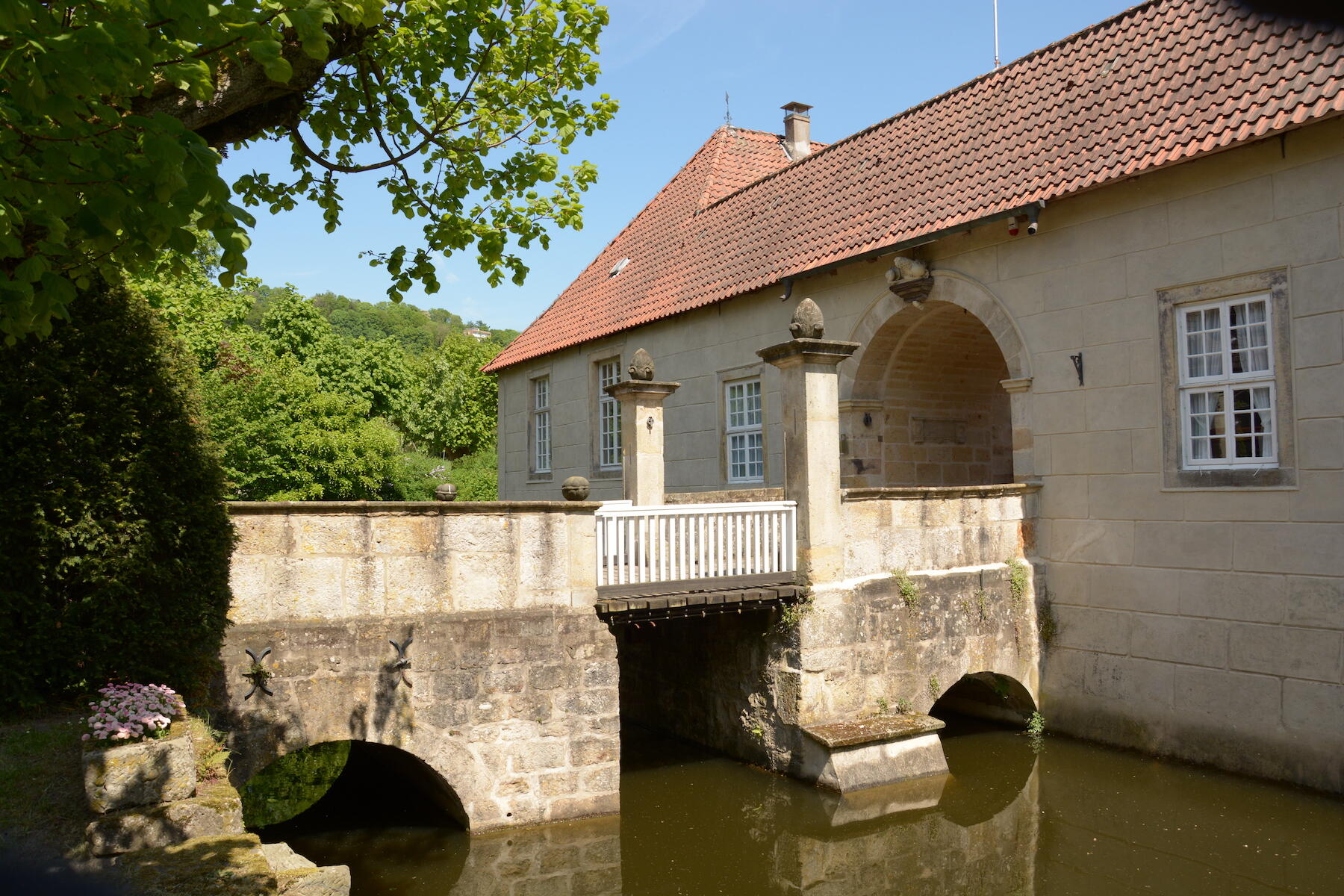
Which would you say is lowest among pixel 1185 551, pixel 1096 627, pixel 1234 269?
pixel 1096 627

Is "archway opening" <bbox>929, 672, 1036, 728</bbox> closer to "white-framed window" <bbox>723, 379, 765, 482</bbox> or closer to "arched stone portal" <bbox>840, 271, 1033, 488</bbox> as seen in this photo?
"arched stone portal" <bbox>840, 271, 1033, 488</bbox>

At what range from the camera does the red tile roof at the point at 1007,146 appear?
951 centimetres

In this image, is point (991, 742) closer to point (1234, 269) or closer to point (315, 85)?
point (1234, 269)

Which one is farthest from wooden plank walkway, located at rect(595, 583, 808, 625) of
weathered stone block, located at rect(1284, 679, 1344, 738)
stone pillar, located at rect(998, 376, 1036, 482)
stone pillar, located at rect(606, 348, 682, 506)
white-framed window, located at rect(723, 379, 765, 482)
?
white-framed window, located at rect(723, 379, 765, 482)

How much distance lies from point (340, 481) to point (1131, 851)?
19848 mm

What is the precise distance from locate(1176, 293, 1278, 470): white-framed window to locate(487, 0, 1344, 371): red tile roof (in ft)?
5.14

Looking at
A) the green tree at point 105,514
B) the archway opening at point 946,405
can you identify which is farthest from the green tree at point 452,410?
the green tree at point 105,514

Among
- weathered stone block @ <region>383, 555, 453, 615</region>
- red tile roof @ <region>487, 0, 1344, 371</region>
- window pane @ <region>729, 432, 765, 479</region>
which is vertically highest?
red tile roof @ <region>487, 0, 1344, 371</region>

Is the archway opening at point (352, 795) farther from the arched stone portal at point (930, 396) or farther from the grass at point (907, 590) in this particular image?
the arched stone portal at point (930, 396)

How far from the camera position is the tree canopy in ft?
11.3

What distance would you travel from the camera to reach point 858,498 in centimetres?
994

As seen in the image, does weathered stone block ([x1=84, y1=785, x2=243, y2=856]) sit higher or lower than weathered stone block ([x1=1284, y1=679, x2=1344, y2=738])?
higher

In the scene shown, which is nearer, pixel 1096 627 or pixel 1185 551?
pixel 1185 551

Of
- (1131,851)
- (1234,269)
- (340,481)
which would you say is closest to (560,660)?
(1131,851)
